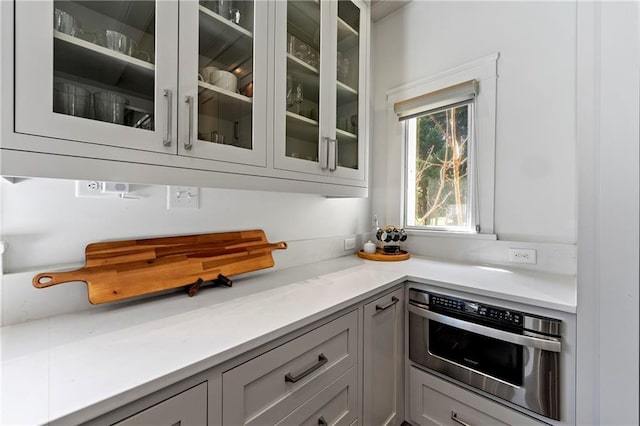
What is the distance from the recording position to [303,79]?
130cm

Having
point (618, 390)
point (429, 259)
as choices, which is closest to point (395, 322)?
point (429, 259)

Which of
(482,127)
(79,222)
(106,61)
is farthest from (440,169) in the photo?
(79,222)

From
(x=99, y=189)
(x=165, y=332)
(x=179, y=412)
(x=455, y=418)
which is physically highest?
(x=99, y=189)

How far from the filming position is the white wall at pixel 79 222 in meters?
0.80

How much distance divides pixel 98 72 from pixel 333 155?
3.13 feet

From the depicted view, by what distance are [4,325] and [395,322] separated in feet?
4.73

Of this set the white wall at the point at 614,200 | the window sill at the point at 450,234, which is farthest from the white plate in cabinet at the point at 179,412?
the window sill at the point at 450,234

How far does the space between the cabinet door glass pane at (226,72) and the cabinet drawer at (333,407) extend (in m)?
0.95

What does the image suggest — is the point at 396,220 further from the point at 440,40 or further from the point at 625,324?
the point at 625,324

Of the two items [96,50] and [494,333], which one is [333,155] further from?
[494,333]

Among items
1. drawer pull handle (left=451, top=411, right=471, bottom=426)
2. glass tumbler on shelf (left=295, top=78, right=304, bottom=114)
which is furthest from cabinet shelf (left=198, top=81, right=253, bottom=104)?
drawer pull handle (left=451, top=411, right=471, bottom=426)

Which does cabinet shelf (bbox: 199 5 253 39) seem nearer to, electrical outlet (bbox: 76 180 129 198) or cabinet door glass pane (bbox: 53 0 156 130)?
cabinet door glass pane (bbox: 53 0 156 130)

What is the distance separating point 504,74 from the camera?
1597 mm

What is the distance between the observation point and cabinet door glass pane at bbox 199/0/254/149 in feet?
3.08
